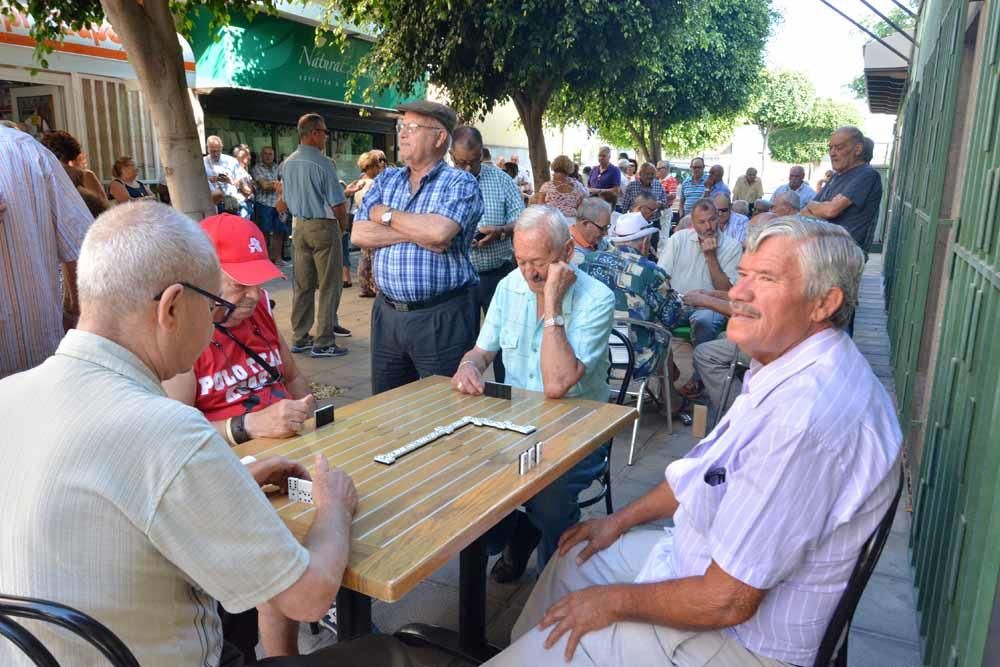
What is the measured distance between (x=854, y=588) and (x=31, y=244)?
9.89 feet

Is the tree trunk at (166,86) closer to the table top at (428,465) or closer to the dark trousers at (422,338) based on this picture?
the dark trousers at (422,338)

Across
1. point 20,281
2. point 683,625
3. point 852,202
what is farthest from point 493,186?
point 683,625

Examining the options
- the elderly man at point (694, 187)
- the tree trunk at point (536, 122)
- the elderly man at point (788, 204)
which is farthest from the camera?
the elderly man at point (694, 187)

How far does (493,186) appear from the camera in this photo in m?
5.30

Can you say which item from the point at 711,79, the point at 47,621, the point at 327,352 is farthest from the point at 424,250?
the point at 711,79

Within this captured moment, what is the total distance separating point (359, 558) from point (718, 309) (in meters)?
3.44

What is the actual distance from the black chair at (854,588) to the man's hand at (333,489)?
106cm

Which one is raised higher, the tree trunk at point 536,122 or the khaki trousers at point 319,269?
the tree trunk at point 536,122

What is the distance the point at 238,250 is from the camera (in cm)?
246

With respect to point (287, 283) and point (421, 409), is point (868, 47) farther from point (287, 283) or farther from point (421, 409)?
point (421, 409)

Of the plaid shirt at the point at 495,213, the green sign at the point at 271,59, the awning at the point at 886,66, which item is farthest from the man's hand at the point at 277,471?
the awning at the point at 886,66

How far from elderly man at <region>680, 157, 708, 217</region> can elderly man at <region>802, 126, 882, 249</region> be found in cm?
655

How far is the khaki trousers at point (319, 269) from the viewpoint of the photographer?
658 cm

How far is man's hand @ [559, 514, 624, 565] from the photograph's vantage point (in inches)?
86.0
